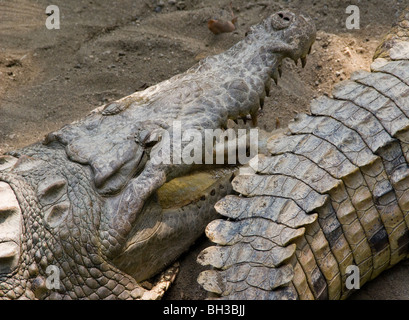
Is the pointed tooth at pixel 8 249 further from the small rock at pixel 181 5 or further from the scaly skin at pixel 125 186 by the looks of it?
the small rock at pixel 181 5

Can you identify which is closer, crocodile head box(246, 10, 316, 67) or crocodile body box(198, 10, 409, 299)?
crocodile body box(198, 10, 409, 299)

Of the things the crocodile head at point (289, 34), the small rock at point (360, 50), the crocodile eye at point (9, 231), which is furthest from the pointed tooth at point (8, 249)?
the small rock at point (360, 50)

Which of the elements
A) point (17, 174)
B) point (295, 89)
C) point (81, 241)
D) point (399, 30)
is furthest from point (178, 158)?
point (399, 30)

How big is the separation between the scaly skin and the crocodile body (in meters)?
0.29

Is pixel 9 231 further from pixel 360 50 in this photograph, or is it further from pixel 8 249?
pixel 360 50

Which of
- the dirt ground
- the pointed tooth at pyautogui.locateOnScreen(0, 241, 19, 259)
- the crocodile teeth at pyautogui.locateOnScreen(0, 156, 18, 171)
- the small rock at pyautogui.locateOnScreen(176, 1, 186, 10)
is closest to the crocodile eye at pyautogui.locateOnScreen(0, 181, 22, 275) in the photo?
the pointed tooth at pyautogui.locateOnScreen(0, 241, 19, 259)

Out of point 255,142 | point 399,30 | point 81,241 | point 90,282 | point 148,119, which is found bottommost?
point 90,282

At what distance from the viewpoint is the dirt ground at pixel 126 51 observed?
3824 mm

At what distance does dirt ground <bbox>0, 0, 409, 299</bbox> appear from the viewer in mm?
3824

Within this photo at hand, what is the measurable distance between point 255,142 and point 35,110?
5.53 ft

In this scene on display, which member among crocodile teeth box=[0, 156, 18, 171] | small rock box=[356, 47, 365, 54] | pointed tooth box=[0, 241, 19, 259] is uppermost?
small rock box=[356, 47, 365, 54]

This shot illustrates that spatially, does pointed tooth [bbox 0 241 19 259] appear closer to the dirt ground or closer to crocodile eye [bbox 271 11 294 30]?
the dirt ground

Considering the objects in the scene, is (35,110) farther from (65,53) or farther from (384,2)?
(384,2)

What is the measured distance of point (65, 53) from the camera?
429 cm
